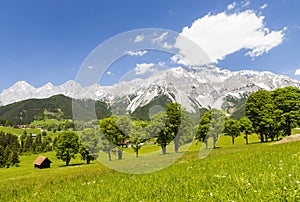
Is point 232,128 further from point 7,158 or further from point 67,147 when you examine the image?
point 7,158

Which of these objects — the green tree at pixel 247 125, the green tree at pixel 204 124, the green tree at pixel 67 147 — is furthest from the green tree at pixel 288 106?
the green tree at pixel 67 147

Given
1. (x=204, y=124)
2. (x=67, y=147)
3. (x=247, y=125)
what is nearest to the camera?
(x=204, y=124)

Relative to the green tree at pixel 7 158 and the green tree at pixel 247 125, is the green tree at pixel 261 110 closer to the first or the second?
the green tree at pixel 247 125

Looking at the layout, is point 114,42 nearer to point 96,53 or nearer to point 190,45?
point 96,53

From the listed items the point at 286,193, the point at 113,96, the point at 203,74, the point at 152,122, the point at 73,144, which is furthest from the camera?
the point at 73,144

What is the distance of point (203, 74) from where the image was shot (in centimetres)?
1691

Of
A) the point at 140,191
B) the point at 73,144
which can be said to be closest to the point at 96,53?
the point at 140,191

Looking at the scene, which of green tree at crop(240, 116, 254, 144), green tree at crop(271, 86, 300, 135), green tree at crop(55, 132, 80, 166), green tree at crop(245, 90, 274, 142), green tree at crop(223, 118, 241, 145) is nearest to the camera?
green tree at crop(245, 90, 274, 142)

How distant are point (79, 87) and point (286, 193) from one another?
10316 millimetres

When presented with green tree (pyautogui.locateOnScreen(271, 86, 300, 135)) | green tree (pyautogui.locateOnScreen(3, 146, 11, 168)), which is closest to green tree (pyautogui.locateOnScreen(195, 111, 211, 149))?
green tree (pyautogui.locateOnScreen(271, 86, 300, 135))

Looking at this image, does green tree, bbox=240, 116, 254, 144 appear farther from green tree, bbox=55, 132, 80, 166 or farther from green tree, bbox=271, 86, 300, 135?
green tree, bbox=55, 132, 80, 166

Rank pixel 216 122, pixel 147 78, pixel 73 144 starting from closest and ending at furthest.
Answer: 1. pixel 147 78
2. pixel 216 122
3. pixel 73 144

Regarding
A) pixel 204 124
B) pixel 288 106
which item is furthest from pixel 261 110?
pixel 204 124

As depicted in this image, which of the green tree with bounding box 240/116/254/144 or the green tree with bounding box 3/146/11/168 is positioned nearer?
the green tree with bounding box 240/116/254/144
